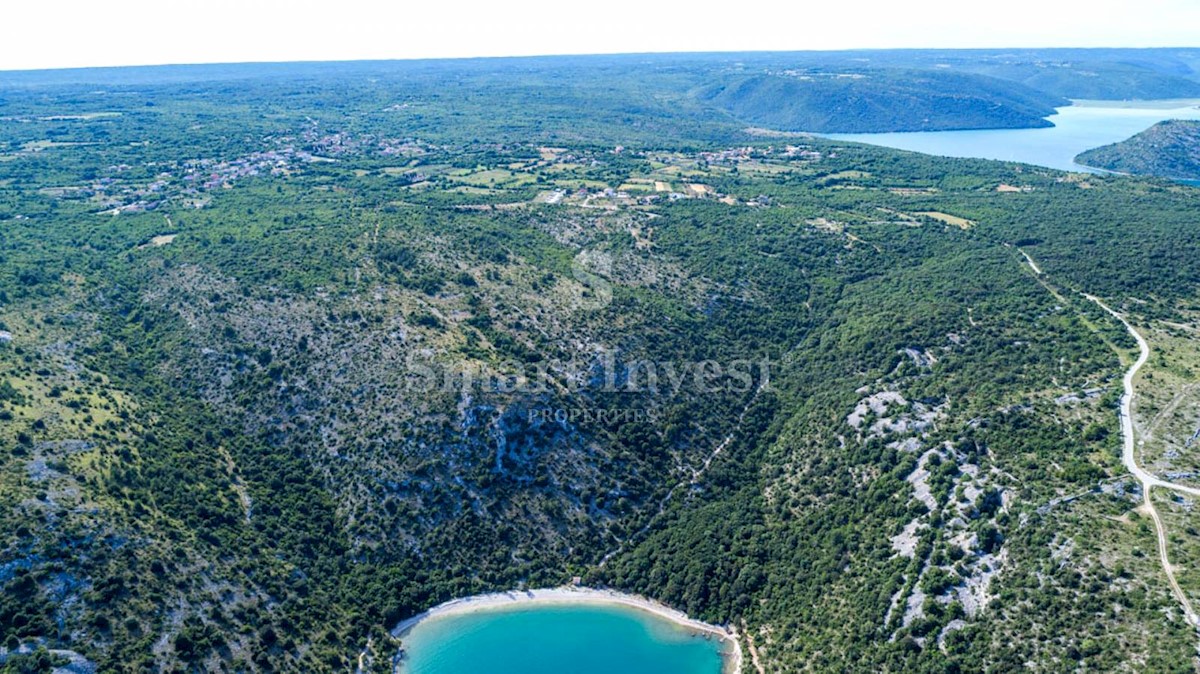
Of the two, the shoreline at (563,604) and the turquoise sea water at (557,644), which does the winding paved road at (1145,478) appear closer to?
the shoreline at (563,604)

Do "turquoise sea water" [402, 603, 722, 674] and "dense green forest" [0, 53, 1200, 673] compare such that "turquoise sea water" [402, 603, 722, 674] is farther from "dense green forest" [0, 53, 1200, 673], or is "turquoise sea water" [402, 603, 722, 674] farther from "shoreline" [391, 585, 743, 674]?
"dense green forest" [0, 53, 1200, 673]

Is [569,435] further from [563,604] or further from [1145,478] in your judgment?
[1145,478]

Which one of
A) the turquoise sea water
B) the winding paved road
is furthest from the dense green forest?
the turquoise sea water

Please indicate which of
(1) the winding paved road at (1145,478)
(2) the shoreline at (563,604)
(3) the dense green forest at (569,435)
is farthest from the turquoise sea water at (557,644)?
(1) the winding paved road at (1145,478)

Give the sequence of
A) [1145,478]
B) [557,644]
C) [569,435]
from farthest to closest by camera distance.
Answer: [569,435] → [557,644] → [1145,478]

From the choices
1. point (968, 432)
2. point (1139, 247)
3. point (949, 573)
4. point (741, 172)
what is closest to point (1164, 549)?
point (949, 573)

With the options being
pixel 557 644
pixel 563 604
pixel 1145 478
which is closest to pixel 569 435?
pixel 563 604
